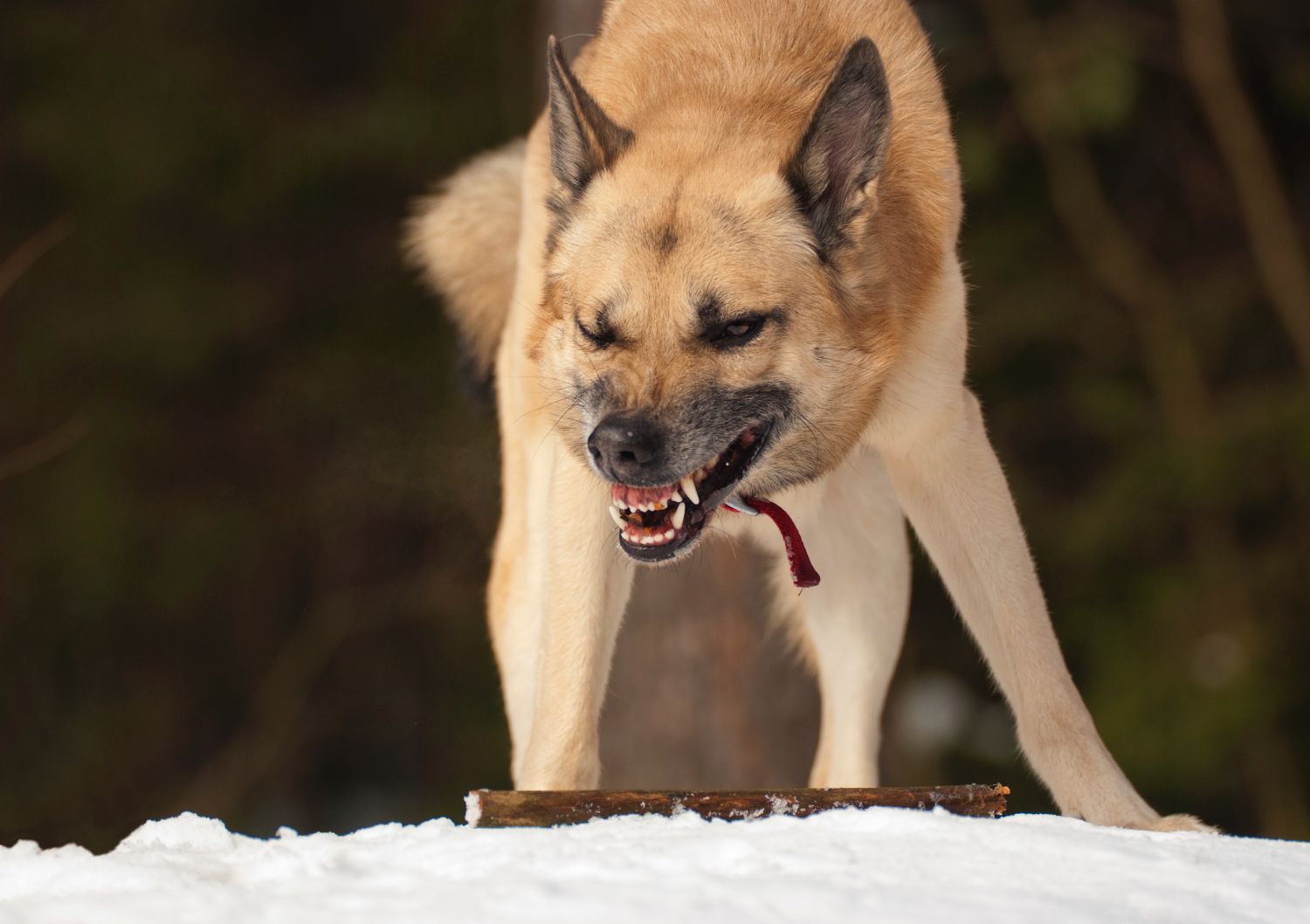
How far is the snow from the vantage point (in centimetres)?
257

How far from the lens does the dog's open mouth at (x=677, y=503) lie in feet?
12.4

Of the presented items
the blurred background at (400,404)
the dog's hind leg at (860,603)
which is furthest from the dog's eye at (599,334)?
the blurred background at (400,404)

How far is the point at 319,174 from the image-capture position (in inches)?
415

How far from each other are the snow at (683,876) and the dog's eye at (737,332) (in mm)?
1109

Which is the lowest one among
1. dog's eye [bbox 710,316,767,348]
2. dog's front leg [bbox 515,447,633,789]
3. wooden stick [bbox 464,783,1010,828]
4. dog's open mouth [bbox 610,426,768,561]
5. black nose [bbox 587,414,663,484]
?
wooden stick [bbox 464,783,1010,828]

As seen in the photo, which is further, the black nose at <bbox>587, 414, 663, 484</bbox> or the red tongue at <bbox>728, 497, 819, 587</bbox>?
the red tongue at <bbox>728, 497, 819, 587</bbox>

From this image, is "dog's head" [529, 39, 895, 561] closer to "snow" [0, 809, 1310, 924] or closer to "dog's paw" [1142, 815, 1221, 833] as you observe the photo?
"snow" [0, 809, 1310, 924]

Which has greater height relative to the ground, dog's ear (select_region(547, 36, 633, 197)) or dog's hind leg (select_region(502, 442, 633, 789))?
dog's ear (select_region(547, 36, 633, 197))

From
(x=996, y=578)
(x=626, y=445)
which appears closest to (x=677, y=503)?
(x=626, y=445)

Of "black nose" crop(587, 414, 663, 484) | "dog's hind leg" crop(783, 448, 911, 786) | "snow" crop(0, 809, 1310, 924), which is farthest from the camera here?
"dog's hind leg" crop(783, 448, 911, 786)

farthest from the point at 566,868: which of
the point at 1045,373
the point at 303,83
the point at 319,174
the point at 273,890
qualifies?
the point at 303,83

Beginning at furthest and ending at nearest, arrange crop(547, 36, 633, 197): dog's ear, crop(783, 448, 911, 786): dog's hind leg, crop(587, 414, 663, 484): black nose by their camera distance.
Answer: crop(783, 448, 911, 786): dog's hind leg, crop(547, 36, 633, 197): dog's ear, crop(587, 414, 663, 484): black nose

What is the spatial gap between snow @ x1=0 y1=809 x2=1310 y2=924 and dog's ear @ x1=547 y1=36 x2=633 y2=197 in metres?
1.61

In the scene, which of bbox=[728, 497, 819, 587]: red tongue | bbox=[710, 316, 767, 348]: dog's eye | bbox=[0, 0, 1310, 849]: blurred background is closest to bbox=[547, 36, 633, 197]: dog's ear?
bbox=[710, 316, 767, 348]: dog's eye
